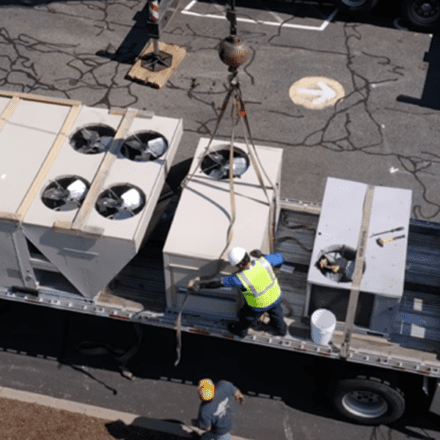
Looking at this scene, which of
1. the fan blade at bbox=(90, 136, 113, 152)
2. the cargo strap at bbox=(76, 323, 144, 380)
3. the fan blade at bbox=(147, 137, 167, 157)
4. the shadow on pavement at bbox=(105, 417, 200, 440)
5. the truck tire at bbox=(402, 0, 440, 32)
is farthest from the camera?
the truck tire at bbox=(402, 0, 440, 32)

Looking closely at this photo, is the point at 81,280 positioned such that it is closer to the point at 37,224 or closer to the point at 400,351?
the point at 37,224

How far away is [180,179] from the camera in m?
10.4

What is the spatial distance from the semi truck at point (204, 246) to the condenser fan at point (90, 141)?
2cm

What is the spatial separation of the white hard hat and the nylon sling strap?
134cm

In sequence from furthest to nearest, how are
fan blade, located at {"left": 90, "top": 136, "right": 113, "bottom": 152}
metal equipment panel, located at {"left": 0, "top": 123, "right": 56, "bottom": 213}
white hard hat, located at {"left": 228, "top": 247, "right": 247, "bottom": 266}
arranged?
fan blade, located at {"left": 90, "top": 136, "right": 113, "bottom": 152}, metal equipment panel, located at {"left": 0, "top": 123, "right": 56, "bottom": 213}, white hard hat, located at {"left": 228, "top": 247, "right": 247, "bottom": 266}

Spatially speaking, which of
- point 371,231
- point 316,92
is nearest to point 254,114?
point 316,92

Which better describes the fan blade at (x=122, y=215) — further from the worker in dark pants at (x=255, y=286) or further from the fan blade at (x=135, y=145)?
the worker in dark pants at (x=255, y=286)

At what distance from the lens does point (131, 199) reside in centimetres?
A: 860

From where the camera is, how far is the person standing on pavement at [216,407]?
808cm

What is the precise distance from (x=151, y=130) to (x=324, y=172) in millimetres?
4346

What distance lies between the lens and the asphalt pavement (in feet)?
31.4

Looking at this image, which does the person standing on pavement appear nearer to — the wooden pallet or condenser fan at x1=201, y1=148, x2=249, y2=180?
condenser fan at x1=201, y1=148, x2=249, y2=180

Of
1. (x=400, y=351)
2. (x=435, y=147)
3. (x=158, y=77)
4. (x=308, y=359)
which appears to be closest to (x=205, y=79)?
(x=158, y=77)

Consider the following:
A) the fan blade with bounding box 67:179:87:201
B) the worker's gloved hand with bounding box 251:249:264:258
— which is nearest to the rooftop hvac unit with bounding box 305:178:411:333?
the worker's gloved hand with bounding box 251:249:264:258
